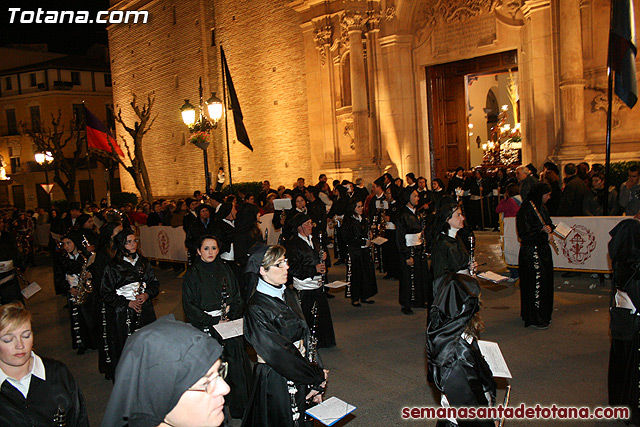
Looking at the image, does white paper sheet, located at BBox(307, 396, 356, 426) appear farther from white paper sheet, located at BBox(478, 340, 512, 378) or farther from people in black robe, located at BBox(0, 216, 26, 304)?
people in black robe, located at BBox(0, 216, 26, 304)

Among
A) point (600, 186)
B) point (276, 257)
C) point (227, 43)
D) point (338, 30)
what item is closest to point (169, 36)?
point (227, 43)

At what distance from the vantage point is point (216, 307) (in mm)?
6227

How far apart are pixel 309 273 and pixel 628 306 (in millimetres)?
4021

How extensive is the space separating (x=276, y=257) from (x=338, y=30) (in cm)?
1740

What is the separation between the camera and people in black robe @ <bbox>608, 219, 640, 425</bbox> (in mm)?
4965

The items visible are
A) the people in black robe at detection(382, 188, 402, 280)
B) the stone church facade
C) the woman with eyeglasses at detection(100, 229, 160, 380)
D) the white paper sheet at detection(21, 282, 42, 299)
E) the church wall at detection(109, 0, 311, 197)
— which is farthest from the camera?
the church wall at detection(109, 0, 311, 197)

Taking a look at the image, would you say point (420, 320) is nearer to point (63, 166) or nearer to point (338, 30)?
point (338, 30)

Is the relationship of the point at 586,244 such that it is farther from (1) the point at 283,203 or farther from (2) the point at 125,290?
(2) the point at 125,290

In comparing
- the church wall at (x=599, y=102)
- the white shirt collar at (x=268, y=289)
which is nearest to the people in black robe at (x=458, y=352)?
the white shirt collar at (x=268, y=289)

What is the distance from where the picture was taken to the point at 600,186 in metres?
11.4

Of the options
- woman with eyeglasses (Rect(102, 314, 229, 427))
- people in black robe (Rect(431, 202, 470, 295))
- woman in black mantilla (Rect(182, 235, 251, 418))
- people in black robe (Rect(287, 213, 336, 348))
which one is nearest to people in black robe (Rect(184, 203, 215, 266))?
people in black robe (Rect(287, 213, 336, 348))

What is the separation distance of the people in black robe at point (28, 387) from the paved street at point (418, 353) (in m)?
2.04

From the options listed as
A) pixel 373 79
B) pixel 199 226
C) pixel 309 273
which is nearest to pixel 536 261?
pixel 309 273

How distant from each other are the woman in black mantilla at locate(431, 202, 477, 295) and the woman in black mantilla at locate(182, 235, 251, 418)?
246 centimetres
